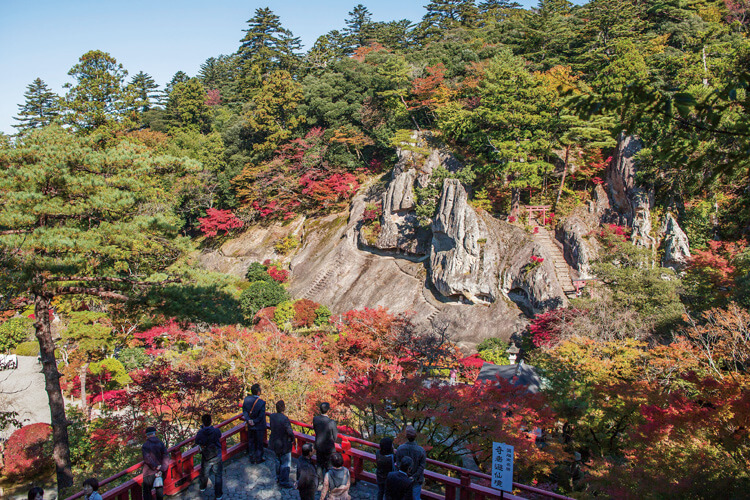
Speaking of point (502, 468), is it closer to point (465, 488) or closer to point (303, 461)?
point (465, 488)

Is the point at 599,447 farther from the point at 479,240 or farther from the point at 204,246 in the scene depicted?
the point at 204,246

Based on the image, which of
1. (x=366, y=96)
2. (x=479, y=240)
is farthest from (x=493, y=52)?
(x=479, y=240)

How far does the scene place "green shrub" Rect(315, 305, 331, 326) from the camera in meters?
22.4

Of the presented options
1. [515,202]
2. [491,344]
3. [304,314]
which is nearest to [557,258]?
[515,202]

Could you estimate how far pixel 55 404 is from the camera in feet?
26.1

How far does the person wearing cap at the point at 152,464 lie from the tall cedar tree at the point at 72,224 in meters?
3.86

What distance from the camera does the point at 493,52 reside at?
3014 centimetres

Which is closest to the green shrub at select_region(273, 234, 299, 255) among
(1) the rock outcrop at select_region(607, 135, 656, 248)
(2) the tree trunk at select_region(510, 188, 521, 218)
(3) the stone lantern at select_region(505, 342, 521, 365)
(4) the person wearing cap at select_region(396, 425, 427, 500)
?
(2) the tree trunk at select_region(510, 188, 521, 218)

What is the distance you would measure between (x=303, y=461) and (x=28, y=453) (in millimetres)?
12206

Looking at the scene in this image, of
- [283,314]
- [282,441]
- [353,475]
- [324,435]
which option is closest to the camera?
[324,435]

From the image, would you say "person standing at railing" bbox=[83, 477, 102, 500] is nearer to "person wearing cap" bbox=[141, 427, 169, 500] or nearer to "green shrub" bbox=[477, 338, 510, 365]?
"person wearing cap" bbox=[141, 427, 169, 500]

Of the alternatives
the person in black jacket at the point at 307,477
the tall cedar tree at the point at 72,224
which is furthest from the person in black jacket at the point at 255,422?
the tall cedar tree at the point at 72,224

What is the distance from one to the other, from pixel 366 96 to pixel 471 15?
665 inches

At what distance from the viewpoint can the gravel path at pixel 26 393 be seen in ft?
52.6
